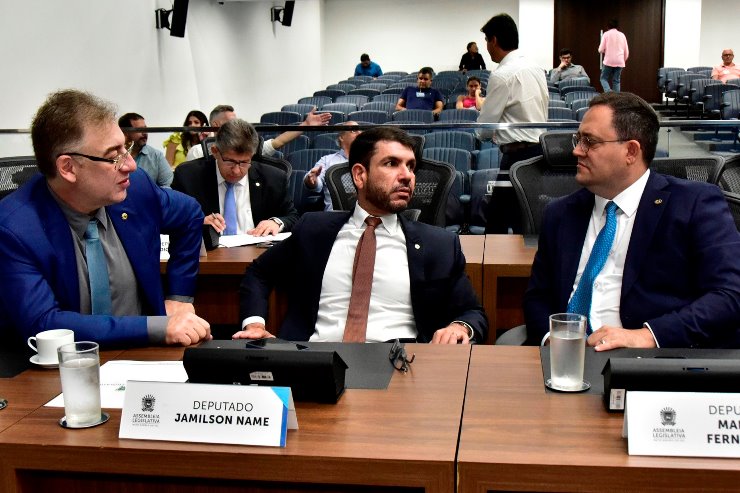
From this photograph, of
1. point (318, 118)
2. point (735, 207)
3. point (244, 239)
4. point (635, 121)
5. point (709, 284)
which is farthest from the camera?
point (318, 118)

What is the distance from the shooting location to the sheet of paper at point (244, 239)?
3.79 metres

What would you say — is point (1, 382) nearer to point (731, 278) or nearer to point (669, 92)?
point (731, 278)

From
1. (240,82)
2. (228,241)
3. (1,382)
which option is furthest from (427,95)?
(1,382)

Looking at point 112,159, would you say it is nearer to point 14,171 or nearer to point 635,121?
point 635,121

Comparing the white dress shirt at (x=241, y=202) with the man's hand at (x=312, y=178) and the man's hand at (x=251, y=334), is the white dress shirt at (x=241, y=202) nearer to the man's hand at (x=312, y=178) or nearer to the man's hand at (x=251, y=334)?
the man's hand at (x=312, y=178)

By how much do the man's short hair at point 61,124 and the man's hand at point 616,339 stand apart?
133 cm

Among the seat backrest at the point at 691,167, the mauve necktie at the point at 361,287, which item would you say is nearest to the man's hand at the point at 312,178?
the seat backrest at the point at 691,167

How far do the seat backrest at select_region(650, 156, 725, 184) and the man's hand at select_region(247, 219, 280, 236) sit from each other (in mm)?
1653

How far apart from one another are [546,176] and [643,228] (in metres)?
1.21

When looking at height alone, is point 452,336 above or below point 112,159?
below

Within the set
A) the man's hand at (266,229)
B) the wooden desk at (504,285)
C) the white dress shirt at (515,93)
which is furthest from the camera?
the white dress shirt at (515,93)

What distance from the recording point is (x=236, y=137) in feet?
13.0

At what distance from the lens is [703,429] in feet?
4.67

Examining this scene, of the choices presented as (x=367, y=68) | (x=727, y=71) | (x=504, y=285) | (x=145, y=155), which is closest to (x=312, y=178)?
(x=145, y=155)
